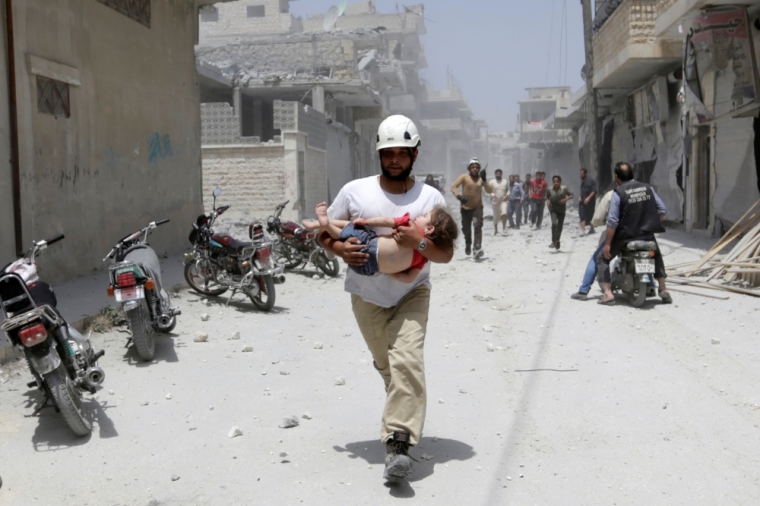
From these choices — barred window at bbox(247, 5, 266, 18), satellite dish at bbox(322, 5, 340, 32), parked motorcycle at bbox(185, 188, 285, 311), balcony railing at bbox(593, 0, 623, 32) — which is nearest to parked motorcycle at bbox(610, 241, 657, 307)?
parked motorcycle at bbox(185, 188, 285, 311)

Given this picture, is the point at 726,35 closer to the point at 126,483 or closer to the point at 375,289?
the point at 375,289

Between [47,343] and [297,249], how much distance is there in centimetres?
798

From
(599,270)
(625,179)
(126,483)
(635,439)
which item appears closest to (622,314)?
(599,270)

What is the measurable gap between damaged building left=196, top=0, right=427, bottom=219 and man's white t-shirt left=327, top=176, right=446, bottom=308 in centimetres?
1324

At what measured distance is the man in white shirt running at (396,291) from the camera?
12.6ft

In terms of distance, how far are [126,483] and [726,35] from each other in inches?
523

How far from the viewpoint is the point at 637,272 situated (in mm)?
8828

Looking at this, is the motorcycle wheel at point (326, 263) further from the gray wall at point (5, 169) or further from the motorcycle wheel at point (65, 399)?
the motorcycle wheel at point (65, 399)

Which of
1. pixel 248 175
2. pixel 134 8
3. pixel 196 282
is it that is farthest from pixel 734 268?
pixel 248 175

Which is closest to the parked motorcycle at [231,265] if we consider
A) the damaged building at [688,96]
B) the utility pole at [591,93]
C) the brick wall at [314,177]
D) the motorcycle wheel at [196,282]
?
the motorcycle wheel at [196,282]

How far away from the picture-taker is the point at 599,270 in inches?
372

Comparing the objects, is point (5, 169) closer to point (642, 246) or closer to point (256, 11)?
point (642, 246)

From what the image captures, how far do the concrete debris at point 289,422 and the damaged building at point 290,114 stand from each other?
13001mm

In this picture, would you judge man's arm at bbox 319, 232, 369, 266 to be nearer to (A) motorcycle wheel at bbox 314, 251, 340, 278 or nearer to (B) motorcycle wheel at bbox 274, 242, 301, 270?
(A) motorcycle wheel at bbox 314, 251, 340, 278
